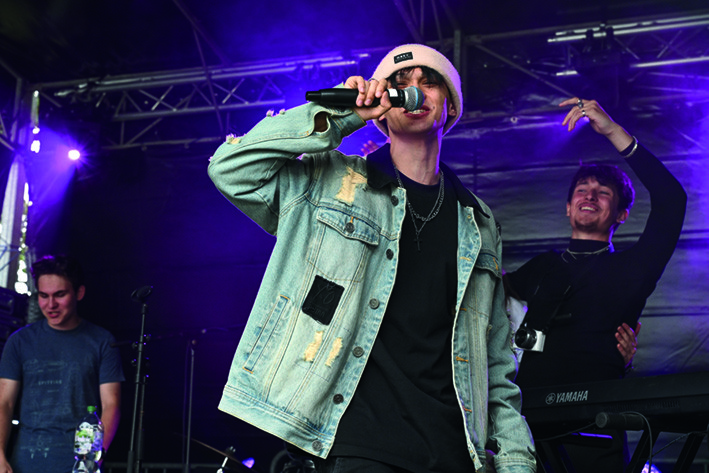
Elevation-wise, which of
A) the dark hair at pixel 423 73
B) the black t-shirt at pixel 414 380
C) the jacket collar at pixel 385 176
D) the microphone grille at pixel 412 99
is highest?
the dark hair at pixel 423 73

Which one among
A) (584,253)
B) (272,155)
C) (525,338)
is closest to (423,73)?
(272,155)

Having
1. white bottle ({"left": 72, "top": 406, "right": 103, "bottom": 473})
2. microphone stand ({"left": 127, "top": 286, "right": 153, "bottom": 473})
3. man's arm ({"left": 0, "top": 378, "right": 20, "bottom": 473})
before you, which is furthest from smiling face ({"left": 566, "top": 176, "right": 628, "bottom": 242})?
man's arm ({"left": 0, "top": 378, "right": 20, "bottom": 473})

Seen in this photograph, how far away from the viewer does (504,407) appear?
6.89 feet

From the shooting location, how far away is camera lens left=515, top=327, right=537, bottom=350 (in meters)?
3.51

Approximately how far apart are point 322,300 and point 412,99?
59 cm

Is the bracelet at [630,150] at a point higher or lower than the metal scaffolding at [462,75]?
lower

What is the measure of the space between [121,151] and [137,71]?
75 cm

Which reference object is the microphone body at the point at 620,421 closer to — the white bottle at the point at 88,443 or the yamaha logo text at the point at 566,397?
the yamaha logo text at the point at 566,397

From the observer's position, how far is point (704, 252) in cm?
572

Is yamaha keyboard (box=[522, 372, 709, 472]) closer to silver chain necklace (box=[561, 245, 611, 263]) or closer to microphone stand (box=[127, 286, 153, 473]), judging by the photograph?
silver chain necklace (box=[561, 245, 611, 263])

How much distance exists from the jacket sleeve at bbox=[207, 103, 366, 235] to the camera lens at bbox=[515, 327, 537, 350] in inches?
73.6

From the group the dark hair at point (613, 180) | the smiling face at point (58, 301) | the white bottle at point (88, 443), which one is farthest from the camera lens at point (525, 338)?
the smiling face at point (58, 301)

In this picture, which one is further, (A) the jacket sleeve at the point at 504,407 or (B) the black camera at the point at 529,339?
(B) the black camera at the point at 529,339

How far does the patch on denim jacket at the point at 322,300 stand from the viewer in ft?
6.09
